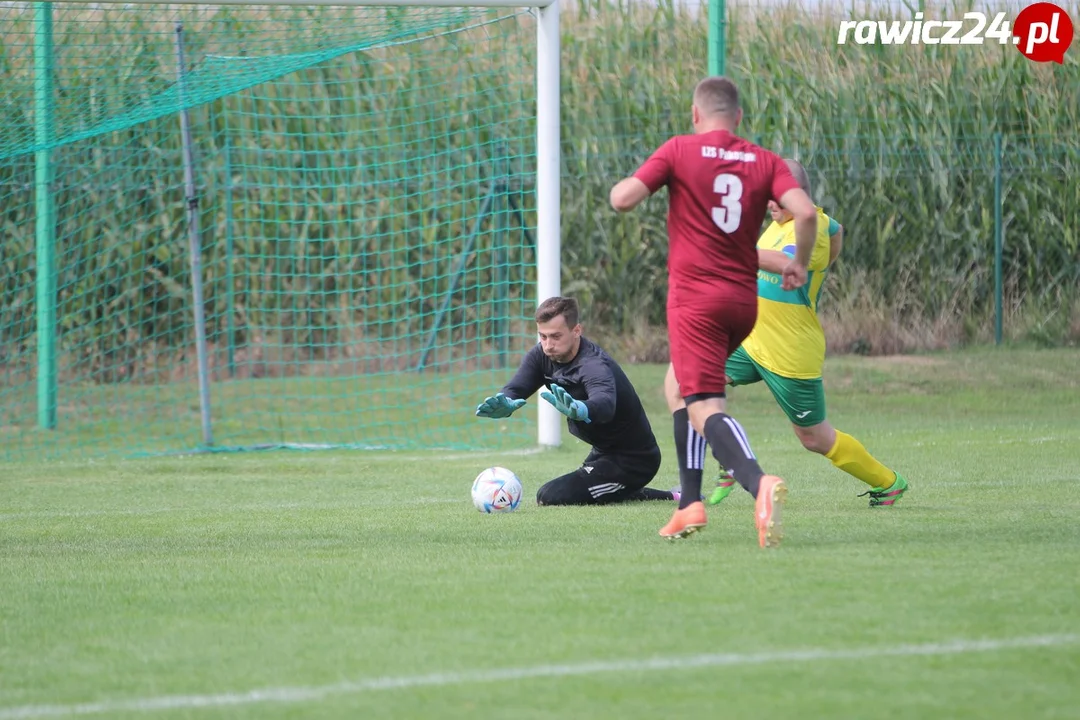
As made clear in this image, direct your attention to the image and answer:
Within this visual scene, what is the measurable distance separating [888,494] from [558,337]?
6.12 feet

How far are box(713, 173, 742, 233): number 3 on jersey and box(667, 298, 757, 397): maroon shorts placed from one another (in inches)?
12.6

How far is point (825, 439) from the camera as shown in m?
7.44

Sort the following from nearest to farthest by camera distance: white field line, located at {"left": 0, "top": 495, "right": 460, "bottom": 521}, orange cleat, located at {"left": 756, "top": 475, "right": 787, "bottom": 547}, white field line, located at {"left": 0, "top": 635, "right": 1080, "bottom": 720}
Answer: white field line, located at {"left": 0, "top": 635, "right": 1080, "bottom": 720}
orange cleat, located at {"left": 756, "top": 475, "right": 787, "bottom": 547}
white field line, located at {"left": 0, "top": 495, "right": 460, "bottom": 521}

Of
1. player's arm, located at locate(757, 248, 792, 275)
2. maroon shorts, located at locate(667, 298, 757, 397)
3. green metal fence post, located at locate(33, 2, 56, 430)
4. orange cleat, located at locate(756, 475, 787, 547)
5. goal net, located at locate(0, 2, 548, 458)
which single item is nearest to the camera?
orange cleat, located at locate(756, 475, 787, 547)

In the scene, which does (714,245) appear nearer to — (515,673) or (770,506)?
(770,506)

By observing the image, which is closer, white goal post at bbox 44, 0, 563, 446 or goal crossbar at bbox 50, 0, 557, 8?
goal crossbar at bbox 50, 0, 557, 8

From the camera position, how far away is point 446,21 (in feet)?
38.9

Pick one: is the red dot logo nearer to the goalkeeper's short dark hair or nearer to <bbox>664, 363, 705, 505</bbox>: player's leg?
the goalkeeper's short dark hair

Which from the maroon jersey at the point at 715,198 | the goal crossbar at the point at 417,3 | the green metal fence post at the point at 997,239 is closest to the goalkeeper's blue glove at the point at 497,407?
the maroon jersey at the point at 715,198

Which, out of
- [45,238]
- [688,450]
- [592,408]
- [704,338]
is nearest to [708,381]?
[704,338]

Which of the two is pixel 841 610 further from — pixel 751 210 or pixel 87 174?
pixel 87 174

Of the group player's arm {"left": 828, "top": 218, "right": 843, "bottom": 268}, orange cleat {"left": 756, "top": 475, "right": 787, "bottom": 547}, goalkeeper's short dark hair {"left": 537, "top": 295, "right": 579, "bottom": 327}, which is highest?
player's arm {"left": 828, "top": 218, "right": 843, "bottom": 268}

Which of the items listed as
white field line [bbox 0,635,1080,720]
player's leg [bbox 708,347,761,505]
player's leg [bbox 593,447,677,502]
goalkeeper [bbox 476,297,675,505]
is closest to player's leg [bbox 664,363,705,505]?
goalkeeper [bbox 476,297,675,505]

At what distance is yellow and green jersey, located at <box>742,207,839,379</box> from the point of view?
24.6 ft
